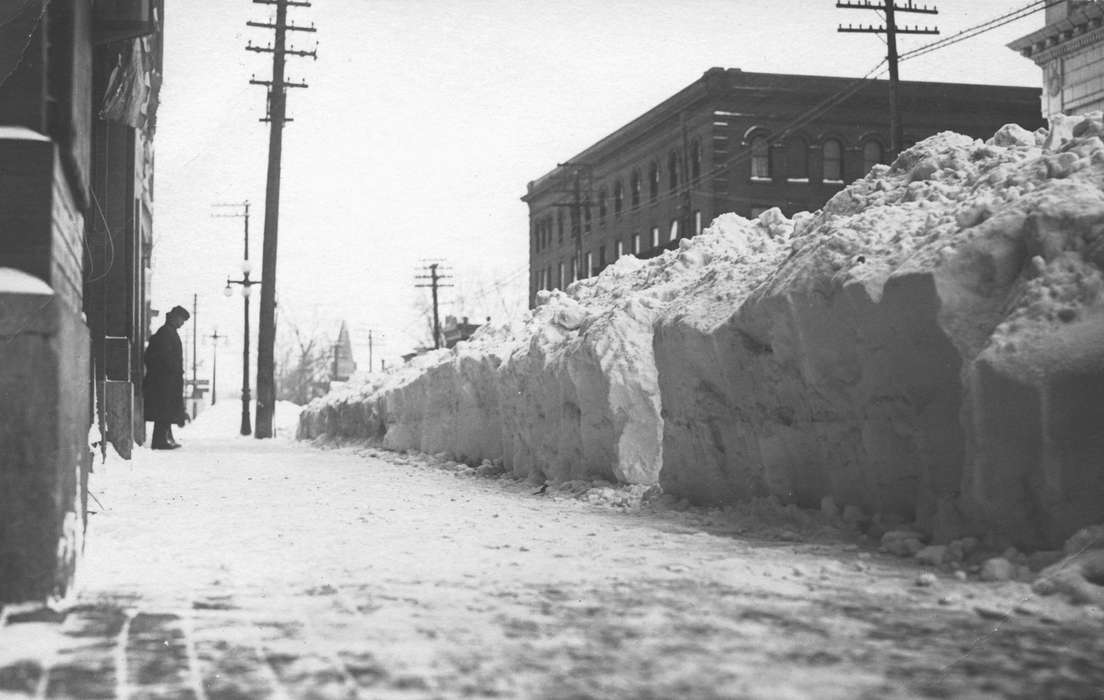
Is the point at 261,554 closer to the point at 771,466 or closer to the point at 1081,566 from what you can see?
the point at 771,466

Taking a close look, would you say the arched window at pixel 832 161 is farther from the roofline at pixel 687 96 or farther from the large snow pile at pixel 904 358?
the large snow pile at pixel 904 358

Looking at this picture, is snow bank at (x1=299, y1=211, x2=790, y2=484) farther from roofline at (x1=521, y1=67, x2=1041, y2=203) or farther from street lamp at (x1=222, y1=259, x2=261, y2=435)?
roofline at (x1=521, y1=67, x2=1041, y2=203)

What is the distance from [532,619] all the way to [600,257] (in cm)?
5102

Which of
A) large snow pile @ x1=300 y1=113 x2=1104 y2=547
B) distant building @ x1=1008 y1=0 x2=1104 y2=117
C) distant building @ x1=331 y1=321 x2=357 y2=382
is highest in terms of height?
distant building @ x1=331 y1=321 x2=357 y2=382

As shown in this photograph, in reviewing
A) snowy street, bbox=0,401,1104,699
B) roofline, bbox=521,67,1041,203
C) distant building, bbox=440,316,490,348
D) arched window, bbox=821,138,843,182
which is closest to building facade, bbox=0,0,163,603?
snowy street, bbox=0,401,1104,699

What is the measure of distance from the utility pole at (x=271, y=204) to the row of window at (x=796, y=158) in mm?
18323

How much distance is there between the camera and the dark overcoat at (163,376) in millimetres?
16844

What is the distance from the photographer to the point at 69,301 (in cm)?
490

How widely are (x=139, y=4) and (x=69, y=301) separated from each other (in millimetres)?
4599

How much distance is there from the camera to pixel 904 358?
5.95 metres

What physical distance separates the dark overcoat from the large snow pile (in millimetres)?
8306

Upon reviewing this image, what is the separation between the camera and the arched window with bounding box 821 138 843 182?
42.0m

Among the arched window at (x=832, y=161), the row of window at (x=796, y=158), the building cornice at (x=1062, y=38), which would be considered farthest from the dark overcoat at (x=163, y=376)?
the arched window at (x=832, y=161)

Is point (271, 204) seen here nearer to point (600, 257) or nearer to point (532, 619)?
point (532, 619)
